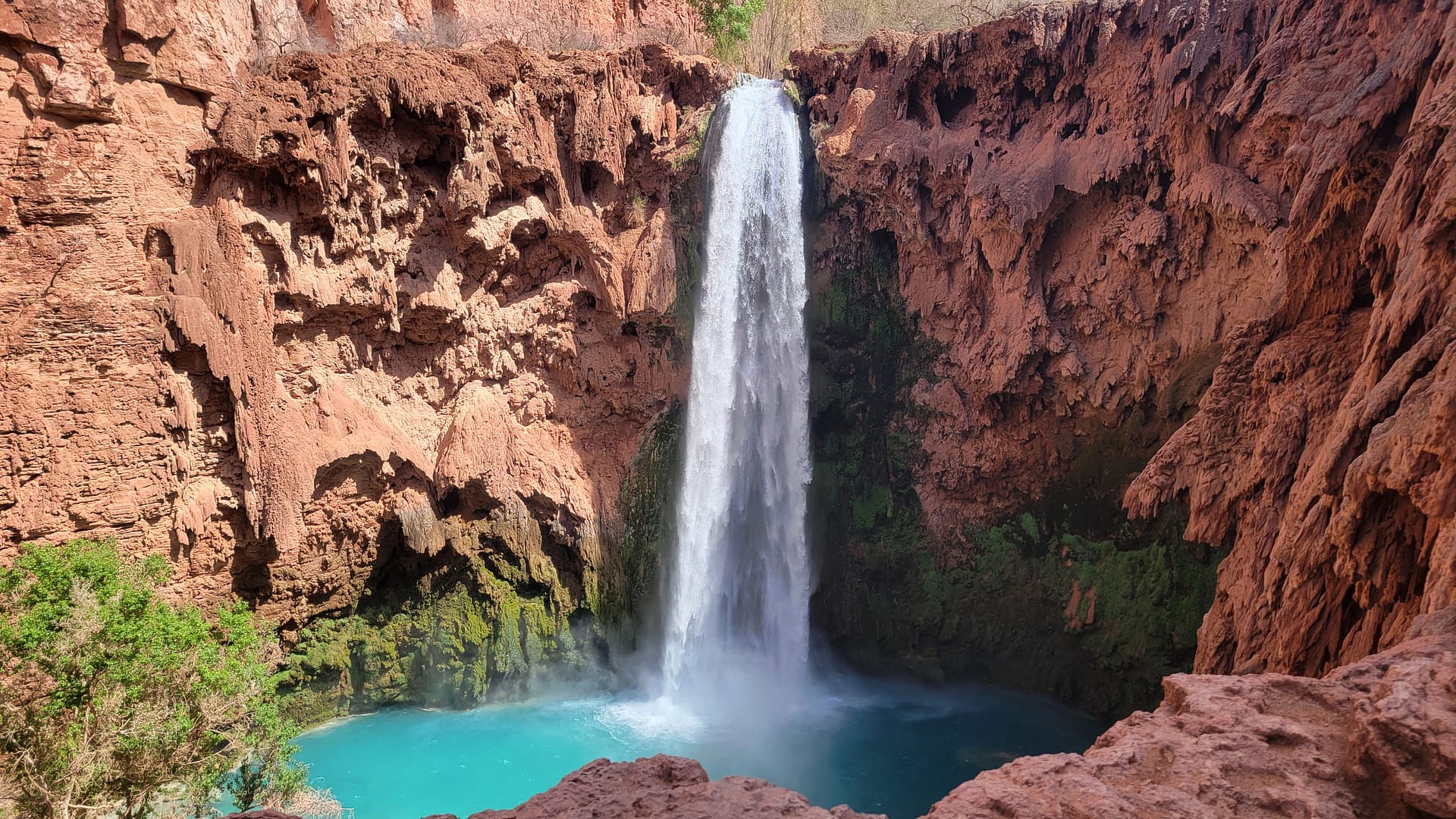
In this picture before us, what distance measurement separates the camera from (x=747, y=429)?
16.2 metres

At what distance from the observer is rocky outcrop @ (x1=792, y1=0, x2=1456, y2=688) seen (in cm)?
634

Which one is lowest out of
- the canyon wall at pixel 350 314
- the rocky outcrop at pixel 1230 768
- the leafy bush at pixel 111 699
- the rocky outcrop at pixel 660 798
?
the leafy bush at pixel 111 699

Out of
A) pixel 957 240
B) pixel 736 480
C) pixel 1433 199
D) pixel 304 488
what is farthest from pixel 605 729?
pixel 1433 199

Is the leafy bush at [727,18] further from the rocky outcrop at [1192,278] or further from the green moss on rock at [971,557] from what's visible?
the green moss on rock at [971,557]

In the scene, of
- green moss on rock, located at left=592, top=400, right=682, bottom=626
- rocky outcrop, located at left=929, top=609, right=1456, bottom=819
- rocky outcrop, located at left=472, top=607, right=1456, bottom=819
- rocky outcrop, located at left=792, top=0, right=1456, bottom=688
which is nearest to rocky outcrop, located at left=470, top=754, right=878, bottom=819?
rocky outcrop, located at left=472, top=607, right=1456, bottom=819

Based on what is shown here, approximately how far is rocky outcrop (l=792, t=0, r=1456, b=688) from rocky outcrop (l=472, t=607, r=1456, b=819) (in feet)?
5.50

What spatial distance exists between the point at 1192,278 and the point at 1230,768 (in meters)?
11.1

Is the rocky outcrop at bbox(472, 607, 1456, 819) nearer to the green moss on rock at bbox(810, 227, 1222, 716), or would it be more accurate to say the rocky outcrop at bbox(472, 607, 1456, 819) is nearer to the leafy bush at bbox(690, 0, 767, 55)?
the green moss on rock at bbox(810, 227, 1222, 716)

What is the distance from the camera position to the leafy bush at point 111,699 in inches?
360

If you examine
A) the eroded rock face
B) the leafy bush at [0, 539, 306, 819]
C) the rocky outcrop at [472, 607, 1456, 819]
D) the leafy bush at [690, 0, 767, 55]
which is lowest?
the leafy bush at [0, 539, 306, 819]

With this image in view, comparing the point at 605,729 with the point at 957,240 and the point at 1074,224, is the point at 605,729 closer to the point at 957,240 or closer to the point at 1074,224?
the point at 957,240

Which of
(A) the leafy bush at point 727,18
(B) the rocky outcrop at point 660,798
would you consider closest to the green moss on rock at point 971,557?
(A) the leafy bush at point 727,18

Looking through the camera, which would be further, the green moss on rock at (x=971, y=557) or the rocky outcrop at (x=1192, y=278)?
the green moss on rock at (x=971, y=557)

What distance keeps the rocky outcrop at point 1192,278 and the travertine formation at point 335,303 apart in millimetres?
4626
